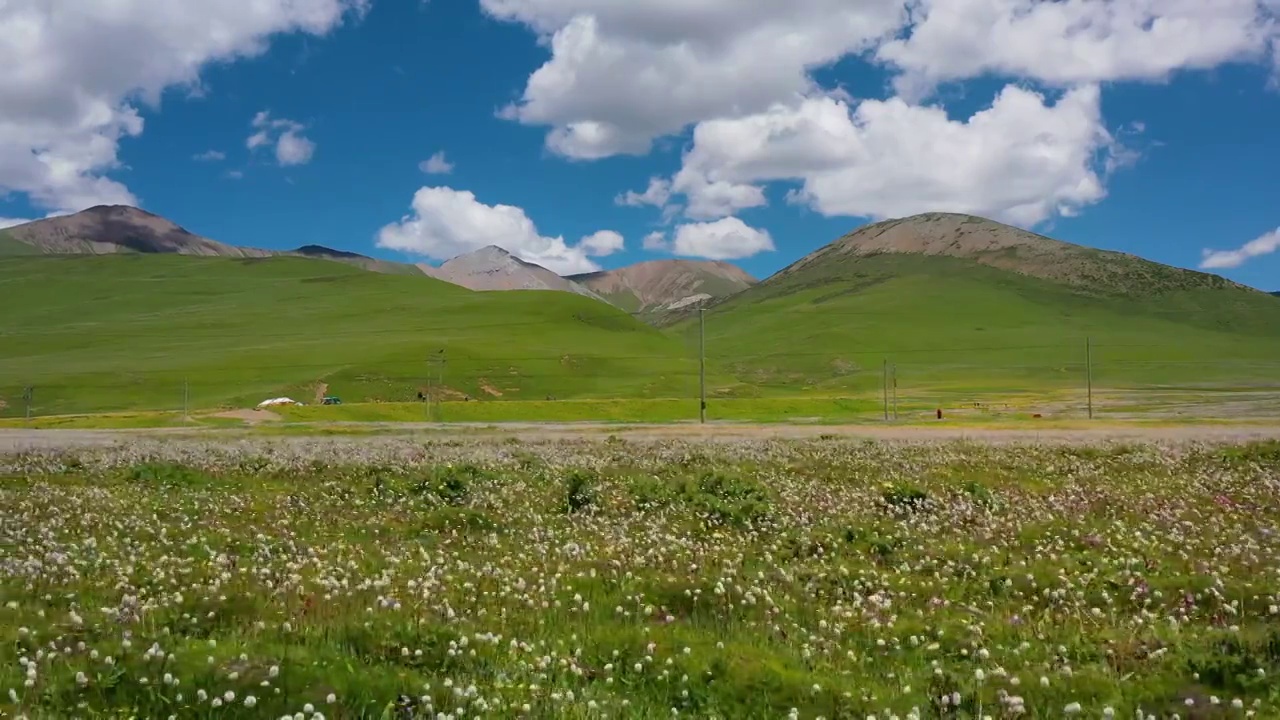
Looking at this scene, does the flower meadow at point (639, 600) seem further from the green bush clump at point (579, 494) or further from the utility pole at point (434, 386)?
the utility pole at point (434, 386)

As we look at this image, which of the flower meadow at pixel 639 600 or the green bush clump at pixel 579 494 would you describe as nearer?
the flower meadow at pixel 639 600

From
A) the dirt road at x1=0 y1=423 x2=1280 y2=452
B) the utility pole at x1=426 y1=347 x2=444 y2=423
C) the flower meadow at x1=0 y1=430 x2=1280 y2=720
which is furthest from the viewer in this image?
the utility pole at x1=426 y1=347 x2=444 y2=423

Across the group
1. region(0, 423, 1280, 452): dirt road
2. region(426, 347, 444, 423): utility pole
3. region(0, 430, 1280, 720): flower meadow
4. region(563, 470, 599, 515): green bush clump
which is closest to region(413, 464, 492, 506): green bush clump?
region(0, 430, 1280, 720): flower meadow

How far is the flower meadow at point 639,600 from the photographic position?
752 cm

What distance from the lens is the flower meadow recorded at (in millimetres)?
7516

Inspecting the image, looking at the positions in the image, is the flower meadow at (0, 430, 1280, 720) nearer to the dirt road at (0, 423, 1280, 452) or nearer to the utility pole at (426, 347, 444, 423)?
the dirt road at (0, 423, 1280, 452)

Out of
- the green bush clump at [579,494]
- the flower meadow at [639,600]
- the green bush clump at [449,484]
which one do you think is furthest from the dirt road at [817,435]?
the green bush clump at [579,494]

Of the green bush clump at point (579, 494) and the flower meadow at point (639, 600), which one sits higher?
the green bush clump at point (579, 494)

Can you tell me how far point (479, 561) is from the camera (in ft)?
44.9

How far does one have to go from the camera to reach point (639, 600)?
1095cm

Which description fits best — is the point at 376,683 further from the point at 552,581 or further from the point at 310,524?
the point at 310,524

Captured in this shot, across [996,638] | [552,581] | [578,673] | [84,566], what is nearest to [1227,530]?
[996,638]

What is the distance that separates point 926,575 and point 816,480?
38.4 feet

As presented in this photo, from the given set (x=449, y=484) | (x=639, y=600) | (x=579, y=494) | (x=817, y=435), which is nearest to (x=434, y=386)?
(x=817, y=435)
